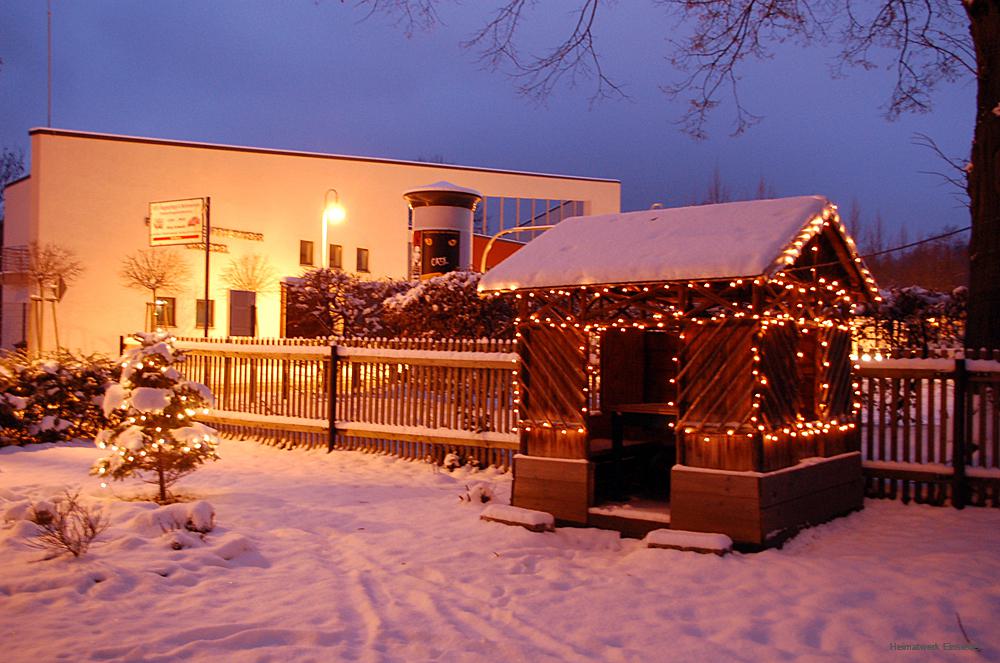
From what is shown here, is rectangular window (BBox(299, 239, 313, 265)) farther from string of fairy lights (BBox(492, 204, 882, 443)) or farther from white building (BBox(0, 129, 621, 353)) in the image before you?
string of fairy lights (BBox(492, 204, 882, 443))

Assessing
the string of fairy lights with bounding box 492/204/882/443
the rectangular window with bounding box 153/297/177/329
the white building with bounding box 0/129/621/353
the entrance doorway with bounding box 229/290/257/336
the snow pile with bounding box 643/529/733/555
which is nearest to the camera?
the snow pile with bounding box 643/529/733/555

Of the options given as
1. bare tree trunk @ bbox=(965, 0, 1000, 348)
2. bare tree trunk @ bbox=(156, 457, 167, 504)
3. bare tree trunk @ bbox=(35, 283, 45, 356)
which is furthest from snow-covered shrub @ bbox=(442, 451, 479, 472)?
bare tree trunk @ bbox=(35, 283, 45, 356)

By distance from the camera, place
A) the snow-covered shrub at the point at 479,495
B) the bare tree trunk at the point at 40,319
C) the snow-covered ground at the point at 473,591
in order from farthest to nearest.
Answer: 1. the bare tree trunk at the point at 40,319
2. the snow-covered shrub at the point at 479,495
3. the snow-covered ground at the point at 473,591

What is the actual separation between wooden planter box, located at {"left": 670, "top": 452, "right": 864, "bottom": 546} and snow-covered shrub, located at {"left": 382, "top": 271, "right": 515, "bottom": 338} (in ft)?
26.3

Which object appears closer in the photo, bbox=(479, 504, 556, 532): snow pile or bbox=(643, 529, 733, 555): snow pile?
bbox=(643, 529, 733, 555): snow pile

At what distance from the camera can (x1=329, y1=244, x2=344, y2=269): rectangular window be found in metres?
34.9

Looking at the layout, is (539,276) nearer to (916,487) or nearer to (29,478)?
(916,487)

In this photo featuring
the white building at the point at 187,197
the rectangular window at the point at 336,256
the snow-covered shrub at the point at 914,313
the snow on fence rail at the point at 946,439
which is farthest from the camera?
the rectangular window at the point at 336,256

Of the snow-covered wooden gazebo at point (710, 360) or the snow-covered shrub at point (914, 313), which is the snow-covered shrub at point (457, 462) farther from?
the snow-covered shrub at point (914, 313)

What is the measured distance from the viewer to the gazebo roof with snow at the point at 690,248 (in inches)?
291

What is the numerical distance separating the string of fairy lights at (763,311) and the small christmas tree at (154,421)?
3.40m

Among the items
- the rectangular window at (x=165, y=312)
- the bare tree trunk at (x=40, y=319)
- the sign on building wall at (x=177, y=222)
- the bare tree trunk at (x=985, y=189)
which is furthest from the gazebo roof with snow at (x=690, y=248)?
the bare tree trunk at (x=40, y=319)

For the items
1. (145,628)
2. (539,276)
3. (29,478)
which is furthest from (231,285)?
(145,628)

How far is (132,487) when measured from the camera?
9656mm
